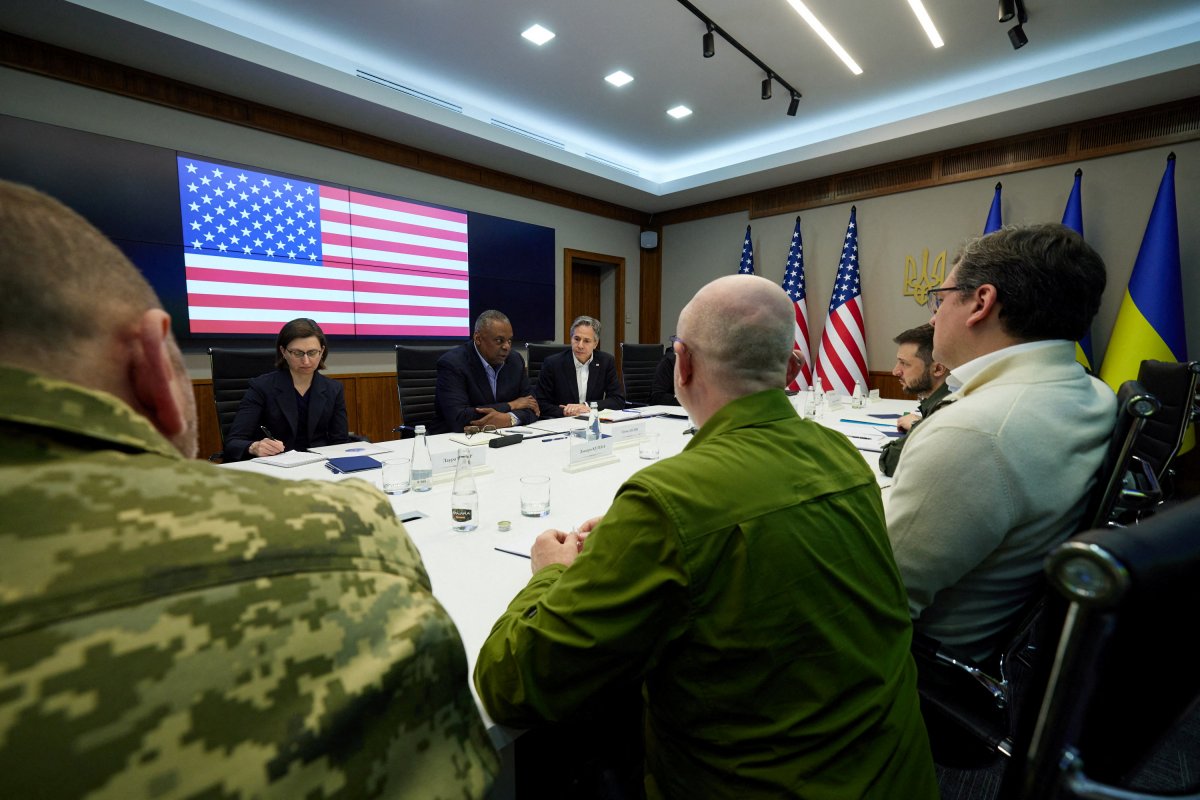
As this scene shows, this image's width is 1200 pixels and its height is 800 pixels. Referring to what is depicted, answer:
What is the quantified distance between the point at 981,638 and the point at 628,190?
5788mm

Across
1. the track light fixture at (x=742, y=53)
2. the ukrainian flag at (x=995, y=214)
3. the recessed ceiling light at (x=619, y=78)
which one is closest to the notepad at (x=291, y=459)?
the track light fixture at (x=742, y=53)

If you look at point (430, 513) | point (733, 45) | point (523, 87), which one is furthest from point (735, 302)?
point (523, 87)

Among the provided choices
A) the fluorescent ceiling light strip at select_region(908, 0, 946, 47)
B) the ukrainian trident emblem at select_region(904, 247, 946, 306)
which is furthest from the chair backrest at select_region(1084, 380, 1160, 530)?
the ukrainian trident emblem at select_region(904, 247, 946, 306)

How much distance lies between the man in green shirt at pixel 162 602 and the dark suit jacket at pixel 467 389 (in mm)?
2632

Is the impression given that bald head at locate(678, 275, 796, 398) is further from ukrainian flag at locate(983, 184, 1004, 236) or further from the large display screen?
ukrainian flag at locate(983, 184, 1004, 236)

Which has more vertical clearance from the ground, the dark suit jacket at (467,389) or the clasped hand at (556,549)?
the dark suit jacket at (467,389)

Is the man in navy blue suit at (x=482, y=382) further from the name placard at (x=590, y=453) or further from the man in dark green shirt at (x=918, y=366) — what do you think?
the man in dark green shirt at (x=918, y=366)

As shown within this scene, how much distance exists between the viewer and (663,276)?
285 inches

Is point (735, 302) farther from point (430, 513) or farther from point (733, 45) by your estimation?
point (733, 45)

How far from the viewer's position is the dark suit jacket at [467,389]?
10.5 feet

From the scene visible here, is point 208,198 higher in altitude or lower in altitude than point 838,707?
higher

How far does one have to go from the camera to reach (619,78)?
412 cm

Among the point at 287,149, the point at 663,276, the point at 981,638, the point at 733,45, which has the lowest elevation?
the point at 981,638

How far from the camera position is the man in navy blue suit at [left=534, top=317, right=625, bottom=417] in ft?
13.0
